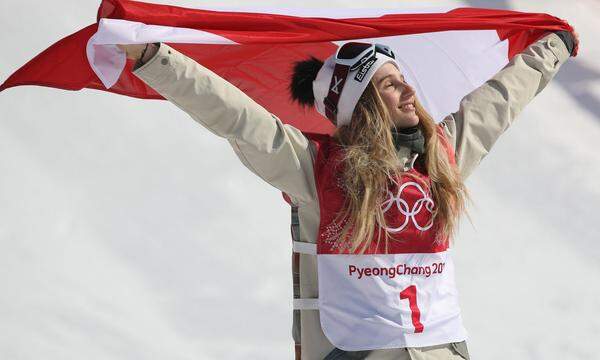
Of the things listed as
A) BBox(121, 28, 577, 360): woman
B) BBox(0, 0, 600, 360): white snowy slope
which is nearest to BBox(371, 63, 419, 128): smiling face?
BBox(121, 28, 577, 360): woman

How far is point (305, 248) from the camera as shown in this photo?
2533 mm

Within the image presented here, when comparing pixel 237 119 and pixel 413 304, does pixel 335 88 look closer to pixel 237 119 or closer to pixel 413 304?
pixel 237 119

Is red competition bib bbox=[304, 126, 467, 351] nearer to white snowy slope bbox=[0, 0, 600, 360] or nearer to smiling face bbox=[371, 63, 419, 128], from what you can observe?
smiling face bbox=[371, 63, 419, 128]

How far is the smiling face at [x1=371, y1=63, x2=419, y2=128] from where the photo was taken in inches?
103

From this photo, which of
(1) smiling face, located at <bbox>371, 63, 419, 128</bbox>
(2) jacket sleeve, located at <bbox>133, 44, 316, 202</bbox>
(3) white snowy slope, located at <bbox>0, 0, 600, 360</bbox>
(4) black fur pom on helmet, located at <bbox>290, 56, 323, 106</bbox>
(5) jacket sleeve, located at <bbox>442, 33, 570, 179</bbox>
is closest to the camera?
(2) jacket sleeve, located at <bbox>133, 44, 316, 202</bbox>

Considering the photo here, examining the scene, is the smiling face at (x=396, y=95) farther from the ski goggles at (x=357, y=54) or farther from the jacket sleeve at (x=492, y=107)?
the jacket sleeve at (x=492, y=107)

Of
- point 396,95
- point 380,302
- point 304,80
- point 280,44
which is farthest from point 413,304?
point 280,44

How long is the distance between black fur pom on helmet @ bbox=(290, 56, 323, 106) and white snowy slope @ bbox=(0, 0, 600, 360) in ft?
5.54

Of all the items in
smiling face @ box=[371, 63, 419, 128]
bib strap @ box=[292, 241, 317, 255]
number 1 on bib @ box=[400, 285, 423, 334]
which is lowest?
number 1 on bib @ box=[400, 285, 423, 334]

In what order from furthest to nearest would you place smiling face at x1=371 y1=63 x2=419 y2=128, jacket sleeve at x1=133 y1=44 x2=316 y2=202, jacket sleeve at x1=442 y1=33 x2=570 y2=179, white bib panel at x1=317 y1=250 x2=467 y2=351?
jacket sleeve at x1=442 y1=33 x2=570 y2=179 < smiling face at x1=371 y1=63 x2=419 y2=128 < white bib panel at x1=317 y1=250 x2=467 y2=351 < jacket sleeve at x1=133 y1=44 x2=316 y2=202

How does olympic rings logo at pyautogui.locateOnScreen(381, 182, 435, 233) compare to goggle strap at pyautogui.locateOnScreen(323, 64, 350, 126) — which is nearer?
olympic rings logo at pyautogui.locateOnScreen(381, 182, 435, 233)

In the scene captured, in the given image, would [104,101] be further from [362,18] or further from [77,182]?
[362,18]

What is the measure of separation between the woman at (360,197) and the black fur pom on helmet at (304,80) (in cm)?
24

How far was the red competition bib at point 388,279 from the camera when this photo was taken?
243 cm
